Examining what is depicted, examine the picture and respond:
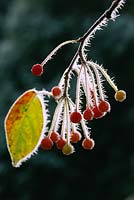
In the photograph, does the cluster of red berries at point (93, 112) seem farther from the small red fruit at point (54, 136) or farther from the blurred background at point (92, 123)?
the blurred background at point (92, 123)

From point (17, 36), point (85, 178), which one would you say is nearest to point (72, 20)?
point (17, 36)

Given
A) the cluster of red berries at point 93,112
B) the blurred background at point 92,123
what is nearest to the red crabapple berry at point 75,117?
the cluster of red berries at point 93,112

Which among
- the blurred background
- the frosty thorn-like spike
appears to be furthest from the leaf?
the blurred background

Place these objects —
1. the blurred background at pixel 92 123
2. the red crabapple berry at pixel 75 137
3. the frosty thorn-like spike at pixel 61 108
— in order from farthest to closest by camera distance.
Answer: the blurred background at pixel 92 123 < the red crabapple berry at pixel 75 137 < the frosty thorn-like spike at pixel 61 108

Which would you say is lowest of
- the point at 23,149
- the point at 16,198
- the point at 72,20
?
the point at 16,198

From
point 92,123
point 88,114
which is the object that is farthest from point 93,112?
point 92,123

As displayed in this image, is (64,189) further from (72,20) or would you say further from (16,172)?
(72,20)

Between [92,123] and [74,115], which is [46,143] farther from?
[92,123]
